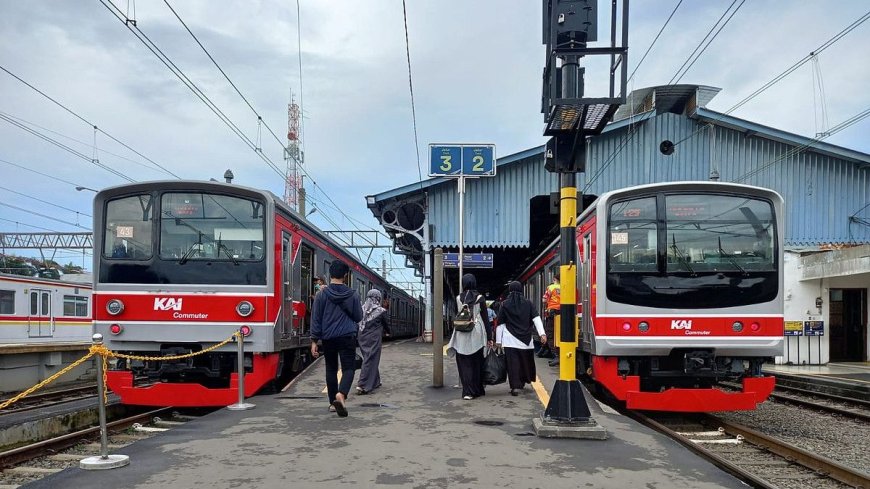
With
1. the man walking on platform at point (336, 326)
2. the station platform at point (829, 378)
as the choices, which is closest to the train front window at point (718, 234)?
the man walking on platform at point (336, 326)

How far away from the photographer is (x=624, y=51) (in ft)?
18.4

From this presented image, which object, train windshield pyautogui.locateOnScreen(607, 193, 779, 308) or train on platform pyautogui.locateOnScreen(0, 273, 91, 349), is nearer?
train windshield pyautogui.locateOnScreen(607, 193, 779, 308)

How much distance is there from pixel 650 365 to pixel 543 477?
3.74 m

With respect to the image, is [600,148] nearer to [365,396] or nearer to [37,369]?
[365,396]

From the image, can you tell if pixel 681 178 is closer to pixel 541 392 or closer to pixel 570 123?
pixel 541 392

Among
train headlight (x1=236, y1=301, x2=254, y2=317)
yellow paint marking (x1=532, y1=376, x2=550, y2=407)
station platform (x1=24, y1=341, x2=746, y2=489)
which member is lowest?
yellow paint marking (x1=532, y1=376, x2=550, y2=407)

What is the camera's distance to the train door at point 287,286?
9070 millimetres

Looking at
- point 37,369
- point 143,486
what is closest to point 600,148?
point 37,369

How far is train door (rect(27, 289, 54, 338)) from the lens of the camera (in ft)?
56.0

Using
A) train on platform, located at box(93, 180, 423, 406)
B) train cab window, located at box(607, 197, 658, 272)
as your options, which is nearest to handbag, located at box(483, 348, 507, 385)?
train cab window, located at box(607, 197, 658, 272)

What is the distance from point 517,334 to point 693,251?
2.39m

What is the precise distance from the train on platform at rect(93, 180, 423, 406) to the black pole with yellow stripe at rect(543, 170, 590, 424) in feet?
13.4

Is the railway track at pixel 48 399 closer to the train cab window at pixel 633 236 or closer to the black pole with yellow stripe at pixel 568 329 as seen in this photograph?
the black pole with yellow stripe at pixel 568 329

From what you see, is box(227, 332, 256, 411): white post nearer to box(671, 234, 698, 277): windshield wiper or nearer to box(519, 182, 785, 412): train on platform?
box(519, 182, 785, 412): train on platform
